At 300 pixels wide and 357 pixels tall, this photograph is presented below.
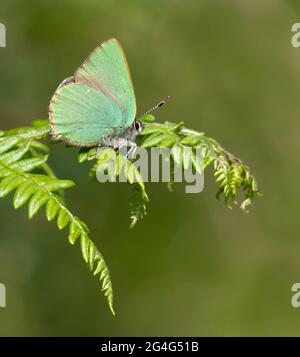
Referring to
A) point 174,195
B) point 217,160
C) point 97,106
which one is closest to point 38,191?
point 97,106

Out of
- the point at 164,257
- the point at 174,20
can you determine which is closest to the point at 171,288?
the point at 164,257

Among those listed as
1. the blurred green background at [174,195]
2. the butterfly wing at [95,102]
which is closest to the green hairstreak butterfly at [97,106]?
the butterfly wing at [95,102]

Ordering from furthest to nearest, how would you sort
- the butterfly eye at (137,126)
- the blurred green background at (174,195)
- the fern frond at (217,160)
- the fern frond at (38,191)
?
the blurred green background at (174,195)
the butterfly eye at (137,126)
the fern frond at (217,160)
the fern frond at (38,191)

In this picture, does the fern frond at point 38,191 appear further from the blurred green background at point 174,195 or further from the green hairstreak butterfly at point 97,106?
the blurred green background at point 174,195

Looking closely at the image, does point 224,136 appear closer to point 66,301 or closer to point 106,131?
point 66,301

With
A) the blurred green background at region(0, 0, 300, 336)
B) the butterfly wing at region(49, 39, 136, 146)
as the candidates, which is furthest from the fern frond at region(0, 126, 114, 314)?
the blurred green background at region(0, 0, 300, 336)
